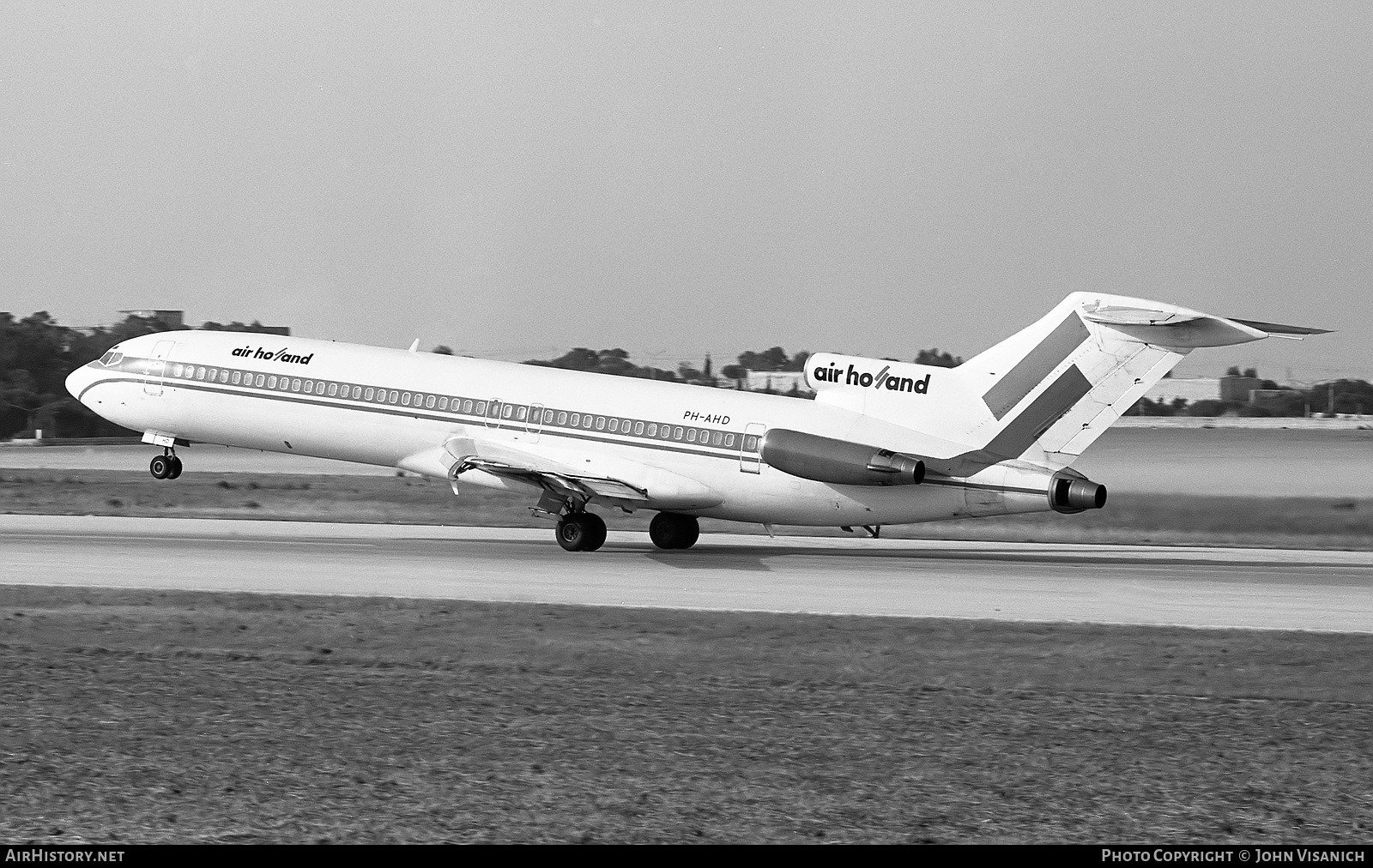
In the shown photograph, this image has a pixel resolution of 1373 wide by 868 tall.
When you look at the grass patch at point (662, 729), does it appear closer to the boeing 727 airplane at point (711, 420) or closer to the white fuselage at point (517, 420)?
the boeing 727 airplane at point (711, 420)

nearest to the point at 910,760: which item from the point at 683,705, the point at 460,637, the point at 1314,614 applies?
the point at 683,705

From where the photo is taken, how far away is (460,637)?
59.7ft

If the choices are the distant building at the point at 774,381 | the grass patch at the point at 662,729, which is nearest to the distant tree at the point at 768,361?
the distant building at the point at 774,381

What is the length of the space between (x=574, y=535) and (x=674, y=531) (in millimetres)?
2403

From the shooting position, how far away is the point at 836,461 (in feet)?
90.3

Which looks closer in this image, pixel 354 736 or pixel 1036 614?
pixel 354 736

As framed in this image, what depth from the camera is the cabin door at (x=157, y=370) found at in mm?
34031

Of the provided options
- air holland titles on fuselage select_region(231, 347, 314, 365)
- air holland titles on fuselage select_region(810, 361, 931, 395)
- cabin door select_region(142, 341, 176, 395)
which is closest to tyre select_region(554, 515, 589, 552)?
air holland titles on fuselage select_region(810, 361, 931, 395)

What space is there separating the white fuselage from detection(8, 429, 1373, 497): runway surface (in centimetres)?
619

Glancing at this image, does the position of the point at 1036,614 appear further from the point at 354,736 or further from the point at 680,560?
the point at 354,736

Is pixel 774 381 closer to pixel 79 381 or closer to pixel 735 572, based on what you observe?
pixel 79 381

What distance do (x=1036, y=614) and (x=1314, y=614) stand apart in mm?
4360

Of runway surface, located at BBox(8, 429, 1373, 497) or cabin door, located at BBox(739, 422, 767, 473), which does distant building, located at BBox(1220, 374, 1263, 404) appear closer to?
runway surface, located at BBox(8, 429, 1373, 497)

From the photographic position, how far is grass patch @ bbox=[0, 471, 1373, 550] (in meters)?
30.6
